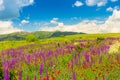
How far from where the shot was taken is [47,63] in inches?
479

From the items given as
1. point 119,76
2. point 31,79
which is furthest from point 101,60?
point 31,79

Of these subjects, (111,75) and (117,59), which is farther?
(117,59)

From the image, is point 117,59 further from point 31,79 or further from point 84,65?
point 31,79

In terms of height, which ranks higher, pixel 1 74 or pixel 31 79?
pixel 1 74

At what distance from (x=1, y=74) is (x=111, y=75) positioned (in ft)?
13.2

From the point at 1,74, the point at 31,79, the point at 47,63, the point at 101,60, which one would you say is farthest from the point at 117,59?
the point at 1,74

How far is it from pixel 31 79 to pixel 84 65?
10.5 feet

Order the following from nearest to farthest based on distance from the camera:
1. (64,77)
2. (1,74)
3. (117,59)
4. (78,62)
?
(1,74), (64,77), (78,62), (117,59)

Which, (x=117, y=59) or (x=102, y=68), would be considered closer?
(x=102, y=68)

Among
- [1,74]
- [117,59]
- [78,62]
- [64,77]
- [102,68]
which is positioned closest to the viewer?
[1,74]

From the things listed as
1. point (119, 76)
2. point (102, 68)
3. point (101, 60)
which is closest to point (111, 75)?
point (119, 76)

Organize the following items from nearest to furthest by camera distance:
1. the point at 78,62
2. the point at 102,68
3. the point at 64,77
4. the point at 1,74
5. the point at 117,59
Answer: the point at 1,74
the point at 64,77
the point at 102,68
the point at 78,62
the point at 117,59

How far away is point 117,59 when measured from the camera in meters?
12.9

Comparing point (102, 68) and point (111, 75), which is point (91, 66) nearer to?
point (102, 68)
